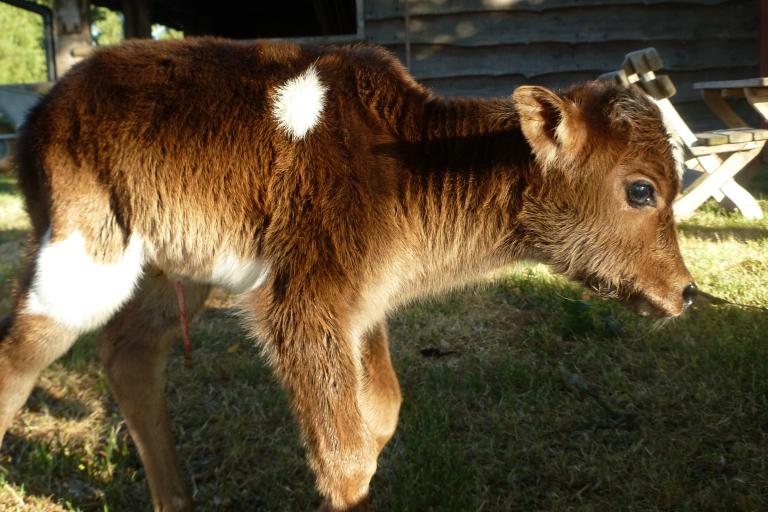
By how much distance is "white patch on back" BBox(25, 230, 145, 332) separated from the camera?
9.68 feet

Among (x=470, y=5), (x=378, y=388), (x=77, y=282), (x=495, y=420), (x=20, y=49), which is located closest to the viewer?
(x=77, y=282)

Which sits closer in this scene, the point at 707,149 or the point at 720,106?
the point at 707,149

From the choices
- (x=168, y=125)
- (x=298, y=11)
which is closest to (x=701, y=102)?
(x=168, y=125)

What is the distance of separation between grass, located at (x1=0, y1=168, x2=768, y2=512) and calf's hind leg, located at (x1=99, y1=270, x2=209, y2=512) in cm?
24

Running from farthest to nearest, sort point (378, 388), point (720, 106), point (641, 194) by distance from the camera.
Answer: point (720, 106) < point (378, 388) < point (641, 194)

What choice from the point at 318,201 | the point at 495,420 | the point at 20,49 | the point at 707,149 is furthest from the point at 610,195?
the point at 20,49

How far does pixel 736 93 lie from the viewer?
7.79 m

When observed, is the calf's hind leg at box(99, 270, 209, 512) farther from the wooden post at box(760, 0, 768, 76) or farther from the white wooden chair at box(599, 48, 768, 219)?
the wooden post at box(760, 0, 768, 76)

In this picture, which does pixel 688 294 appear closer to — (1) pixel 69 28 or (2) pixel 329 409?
(2) pixel 329 409

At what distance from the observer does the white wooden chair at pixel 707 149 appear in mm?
6840

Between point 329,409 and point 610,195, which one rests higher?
point 610,195

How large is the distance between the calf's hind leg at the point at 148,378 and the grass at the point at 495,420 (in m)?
0.24

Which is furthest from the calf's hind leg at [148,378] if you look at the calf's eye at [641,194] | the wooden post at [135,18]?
the wooden post at [135,18]

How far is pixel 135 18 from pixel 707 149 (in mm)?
7932
